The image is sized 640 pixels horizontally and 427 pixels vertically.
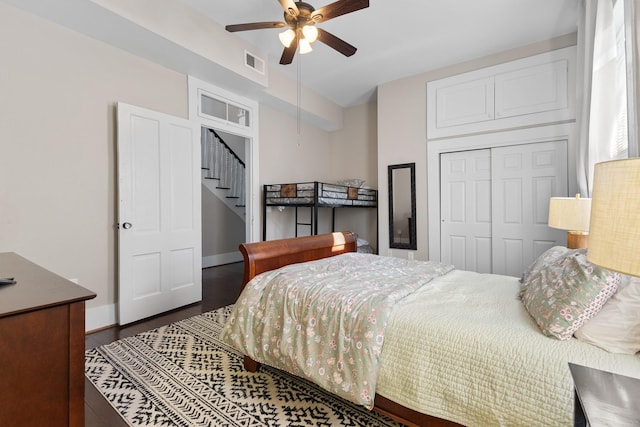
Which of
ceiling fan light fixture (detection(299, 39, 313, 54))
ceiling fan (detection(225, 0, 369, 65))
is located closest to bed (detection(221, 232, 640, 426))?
ceiling fan (detection(225, 0, 369, 65))

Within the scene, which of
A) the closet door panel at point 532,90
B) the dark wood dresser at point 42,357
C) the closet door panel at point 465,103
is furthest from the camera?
the closet door panel at point 465,103

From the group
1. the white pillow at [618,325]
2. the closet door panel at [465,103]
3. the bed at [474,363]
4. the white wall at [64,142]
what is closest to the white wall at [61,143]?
the white wall at [64,142]

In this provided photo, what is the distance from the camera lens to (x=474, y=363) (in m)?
1.20

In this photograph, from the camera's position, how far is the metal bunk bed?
3.99 meters

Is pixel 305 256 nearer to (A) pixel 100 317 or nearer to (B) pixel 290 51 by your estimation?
(B) pixel 290 51

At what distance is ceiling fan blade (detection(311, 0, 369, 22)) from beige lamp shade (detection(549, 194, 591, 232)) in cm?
209

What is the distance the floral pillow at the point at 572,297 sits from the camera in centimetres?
114

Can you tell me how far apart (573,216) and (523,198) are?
158cm

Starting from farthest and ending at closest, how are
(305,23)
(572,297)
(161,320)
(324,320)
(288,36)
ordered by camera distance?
(161,320), (288,36), (305,23), (324,320), (572,297)

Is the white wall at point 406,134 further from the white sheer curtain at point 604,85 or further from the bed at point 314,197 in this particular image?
the white sheer curtain at point 604,85

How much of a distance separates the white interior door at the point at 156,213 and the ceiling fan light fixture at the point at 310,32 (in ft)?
5.54

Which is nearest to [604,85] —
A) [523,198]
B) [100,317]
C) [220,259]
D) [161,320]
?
[523,198]

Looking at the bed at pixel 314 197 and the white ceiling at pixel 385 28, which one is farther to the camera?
the bed at pixel 314 197

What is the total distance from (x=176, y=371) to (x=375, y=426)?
52.9 inches
